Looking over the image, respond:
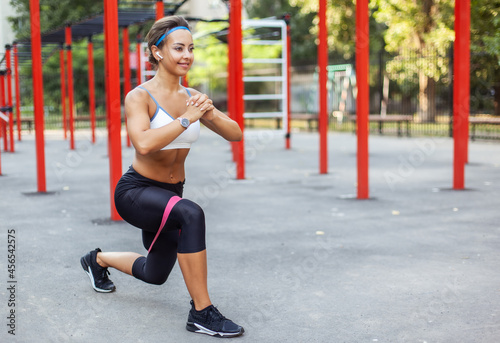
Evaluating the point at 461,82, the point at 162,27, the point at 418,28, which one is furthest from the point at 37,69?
the point at 418,28

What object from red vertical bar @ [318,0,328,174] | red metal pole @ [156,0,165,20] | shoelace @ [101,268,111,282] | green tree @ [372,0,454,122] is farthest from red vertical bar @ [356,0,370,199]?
green tree @ [372,0,454,122]

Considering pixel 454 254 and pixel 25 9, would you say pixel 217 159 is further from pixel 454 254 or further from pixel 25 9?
pixel 454 254

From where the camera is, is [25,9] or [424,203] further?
[25,9]

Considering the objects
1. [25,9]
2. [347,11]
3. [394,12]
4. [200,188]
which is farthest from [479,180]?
[347,11]

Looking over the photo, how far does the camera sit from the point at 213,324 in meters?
3.30

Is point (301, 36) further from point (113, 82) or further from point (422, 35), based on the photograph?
point (113, 82)

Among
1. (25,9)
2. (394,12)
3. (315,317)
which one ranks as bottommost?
(315,317)

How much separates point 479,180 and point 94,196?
565cm

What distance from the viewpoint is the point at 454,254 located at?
16.7 feet

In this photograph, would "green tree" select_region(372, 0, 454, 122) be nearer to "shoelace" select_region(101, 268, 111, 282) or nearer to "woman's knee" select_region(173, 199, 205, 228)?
"shoelace" select_region(101, 268, 111, 282)

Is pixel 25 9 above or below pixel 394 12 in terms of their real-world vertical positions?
below

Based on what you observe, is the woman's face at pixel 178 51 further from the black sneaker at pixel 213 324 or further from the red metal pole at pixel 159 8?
the red metal pole at pixel 159 8

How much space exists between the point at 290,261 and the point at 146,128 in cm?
212

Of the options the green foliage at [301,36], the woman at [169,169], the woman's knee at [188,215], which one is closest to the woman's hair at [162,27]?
the woman at [169,169]
